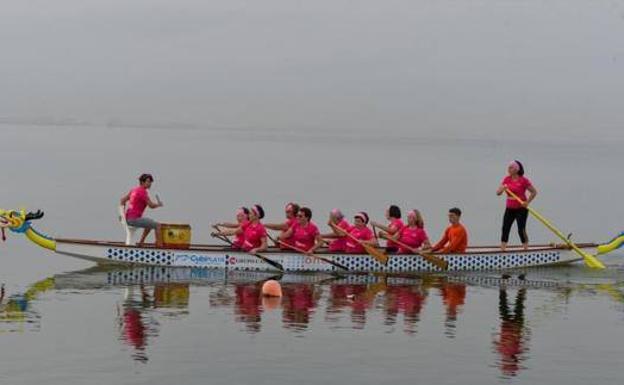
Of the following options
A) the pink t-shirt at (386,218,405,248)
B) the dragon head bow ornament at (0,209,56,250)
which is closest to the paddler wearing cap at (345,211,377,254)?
the pink t-shirt at (386,218,405,248)

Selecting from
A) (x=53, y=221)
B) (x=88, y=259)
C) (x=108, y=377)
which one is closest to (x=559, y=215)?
(x=53, y=221)

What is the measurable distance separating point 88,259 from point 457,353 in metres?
13.4

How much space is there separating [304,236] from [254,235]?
1507mm

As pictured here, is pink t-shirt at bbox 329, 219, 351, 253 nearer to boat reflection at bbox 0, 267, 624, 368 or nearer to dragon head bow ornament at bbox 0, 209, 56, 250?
boat reflection at bbox 0, 267, 624, 368

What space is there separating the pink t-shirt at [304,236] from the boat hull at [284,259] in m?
0.34

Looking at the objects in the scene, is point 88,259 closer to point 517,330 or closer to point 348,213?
point 517,330

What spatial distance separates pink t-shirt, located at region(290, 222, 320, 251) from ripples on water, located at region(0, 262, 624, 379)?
1.03 m

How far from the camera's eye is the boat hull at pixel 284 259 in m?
31.1

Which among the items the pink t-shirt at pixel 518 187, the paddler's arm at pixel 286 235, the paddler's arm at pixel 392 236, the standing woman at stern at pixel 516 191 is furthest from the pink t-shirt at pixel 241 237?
the pink t-shirt at pixel 518 187

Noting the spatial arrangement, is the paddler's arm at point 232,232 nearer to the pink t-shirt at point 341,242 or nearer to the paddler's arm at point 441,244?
the pink t-shirt at point 341,242

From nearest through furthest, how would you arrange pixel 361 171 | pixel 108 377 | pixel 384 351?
pixel 108 377 → pixel 384 351 → pixel 361 171

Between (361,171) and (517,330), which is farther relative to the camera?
(361,171)

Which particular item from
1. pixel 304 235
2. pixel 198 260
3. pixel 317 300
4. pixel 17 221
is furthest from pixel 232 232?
pixel 17 221

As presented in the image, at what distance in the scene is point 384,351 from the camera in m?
22.0
